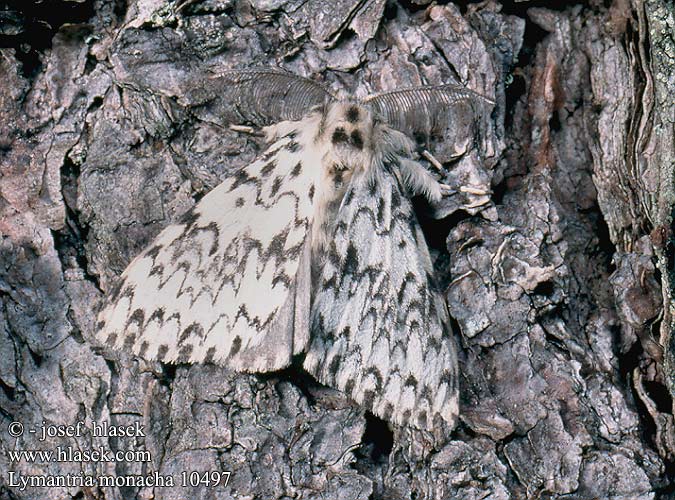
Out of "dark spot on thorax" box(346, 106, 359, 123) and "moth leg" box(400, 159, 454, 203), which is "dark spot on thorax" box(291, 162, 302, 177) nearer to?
"dark spot on thorax" box(346, 106, 359, 123)

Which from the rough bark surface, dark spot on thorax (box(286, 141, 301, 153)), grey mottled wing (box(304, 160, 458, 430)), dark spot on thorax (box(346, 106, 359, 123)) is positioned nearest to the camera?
the rough bark surface

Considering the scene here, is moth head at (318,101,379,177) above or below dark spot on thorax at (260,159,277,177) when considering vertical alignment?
above

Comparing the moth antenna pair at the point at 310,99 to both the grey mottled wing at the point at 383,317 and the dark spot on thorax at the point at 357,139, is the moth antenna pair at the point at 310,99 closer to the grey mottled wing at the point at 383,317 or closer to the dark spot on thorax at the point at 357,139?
the dark spot on thorax at the point at 357,139

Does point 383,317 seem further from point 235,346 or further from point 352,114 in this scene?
point 352,114

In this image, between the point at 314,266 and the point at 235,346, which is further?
the point at 314,266

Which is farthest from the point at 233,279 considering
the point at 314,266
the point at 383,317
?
the point at 383,317

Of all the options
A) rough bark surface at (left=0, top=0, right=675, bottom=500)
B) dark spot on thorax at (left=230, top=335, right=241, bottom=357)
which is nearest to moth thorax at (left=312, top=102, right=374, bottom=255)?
rough bark surface at (left=0, top=0, right=675, bottom=500)

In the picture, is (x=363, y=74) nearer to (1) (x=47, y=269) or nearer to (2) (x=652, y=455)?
(1) (x=47, y=269)
